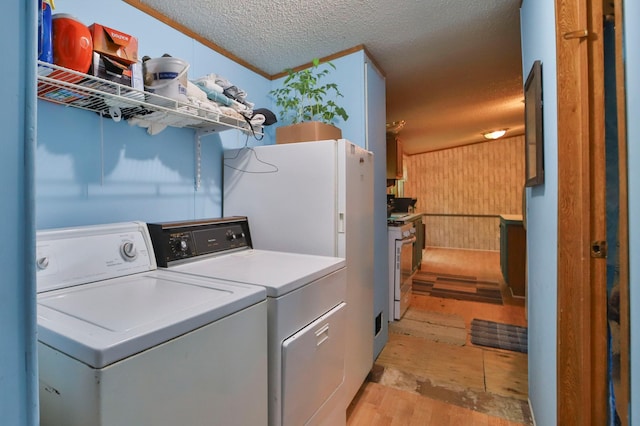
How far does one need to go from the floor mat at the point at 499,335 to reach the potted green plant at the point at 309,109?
2.15 meters

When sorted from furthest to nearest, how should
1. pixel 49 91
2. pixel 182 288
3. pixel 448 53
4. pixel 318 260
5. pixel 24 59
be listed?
pixel 448 53 < pixel 318 260 < pixel 49 91 < pixel 182 288 < pixel 24 59

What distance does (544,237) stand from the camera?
137 cm

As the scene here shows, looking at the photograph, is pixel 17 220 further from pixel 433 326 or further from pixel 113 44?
pixel 433 326

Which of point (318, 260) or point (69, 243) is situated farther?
point (318, 260)

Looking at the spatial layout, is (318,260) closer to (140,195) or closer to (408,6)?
(140,195)

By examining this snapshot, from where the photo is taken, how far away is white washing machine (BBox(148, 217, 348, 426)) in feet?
3.38

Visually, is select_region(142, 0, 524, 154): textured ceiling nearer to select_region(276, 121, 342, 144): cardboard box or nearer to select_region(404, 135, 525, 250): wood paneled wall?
select_region(276, 121, 342, 144): cardboard box

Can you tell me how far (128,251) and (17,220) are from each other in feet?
2.98

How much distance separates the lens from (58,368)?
65 cm

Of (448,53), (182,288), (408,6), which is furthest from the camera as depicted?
(448,53)

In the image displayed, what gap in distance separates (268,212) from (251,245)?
226 millimetres

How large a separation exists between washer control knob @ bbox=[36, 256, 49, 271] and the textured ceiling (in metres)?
1.36

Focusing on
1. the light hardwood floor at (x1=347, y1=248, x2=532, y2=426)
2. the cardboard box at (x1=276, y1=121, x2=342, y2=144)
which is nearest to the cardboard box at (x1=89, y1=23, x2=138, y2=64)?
the cardboard box at (x1=276, y1=121, x2=342, y2=144)

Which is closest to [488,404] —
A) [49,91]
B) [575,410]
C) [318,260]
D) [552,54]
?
[575,410]
